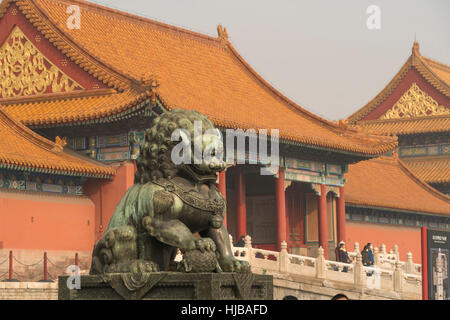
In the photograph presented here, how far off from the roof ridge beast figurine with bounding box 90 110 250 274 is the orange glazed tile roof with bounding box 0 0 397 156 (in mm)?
14362

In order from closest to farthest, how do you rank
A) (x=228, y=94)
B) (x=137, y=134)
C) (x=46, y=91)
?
(x=137, y=134) < (x=46, y=91) < (x=228, y=94)

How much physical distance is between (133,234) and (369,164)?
32290mm

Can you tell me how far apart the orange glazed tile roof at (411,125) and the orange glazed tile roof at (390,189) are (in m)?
2.52

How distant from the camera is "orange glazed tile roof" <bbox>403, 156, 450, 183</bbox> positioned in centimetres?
4356

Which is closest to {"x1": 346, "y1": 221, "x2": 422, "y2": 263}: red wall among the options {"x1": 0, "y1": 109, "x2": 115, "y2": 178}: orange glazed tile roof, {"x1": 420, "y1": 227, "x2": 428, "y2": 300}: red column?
{"x1": 0, "y1": 109, "x2": 115, "y2": 178}: orange glazed tile roof

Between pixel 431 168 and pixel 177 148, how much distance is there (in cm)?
3591

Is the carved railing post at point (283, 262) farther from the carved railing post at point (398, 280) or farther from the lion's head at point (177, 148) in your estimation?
the lion's head at point (177, 148)

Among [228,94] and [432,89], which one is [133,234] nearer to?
[228,94]

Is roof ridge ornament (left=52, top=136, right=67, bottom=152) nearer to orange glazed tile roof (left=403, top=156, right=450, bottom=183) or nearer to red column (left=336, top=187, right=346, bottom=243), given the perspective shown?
red column (left=336, top=187, right=346, bottom=243)

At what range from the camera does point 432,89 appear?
150 ft

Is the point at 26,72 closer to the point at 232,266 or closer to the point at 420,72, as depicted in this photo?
the point at 232,266

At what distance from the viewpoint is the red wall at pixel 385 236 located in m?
35.5

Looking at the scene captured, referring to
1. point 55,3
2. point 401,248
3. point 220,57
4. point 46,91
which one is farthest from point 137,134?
point 401,248

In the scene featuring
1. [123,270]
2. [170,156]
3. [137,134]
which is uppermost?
[137,134]
